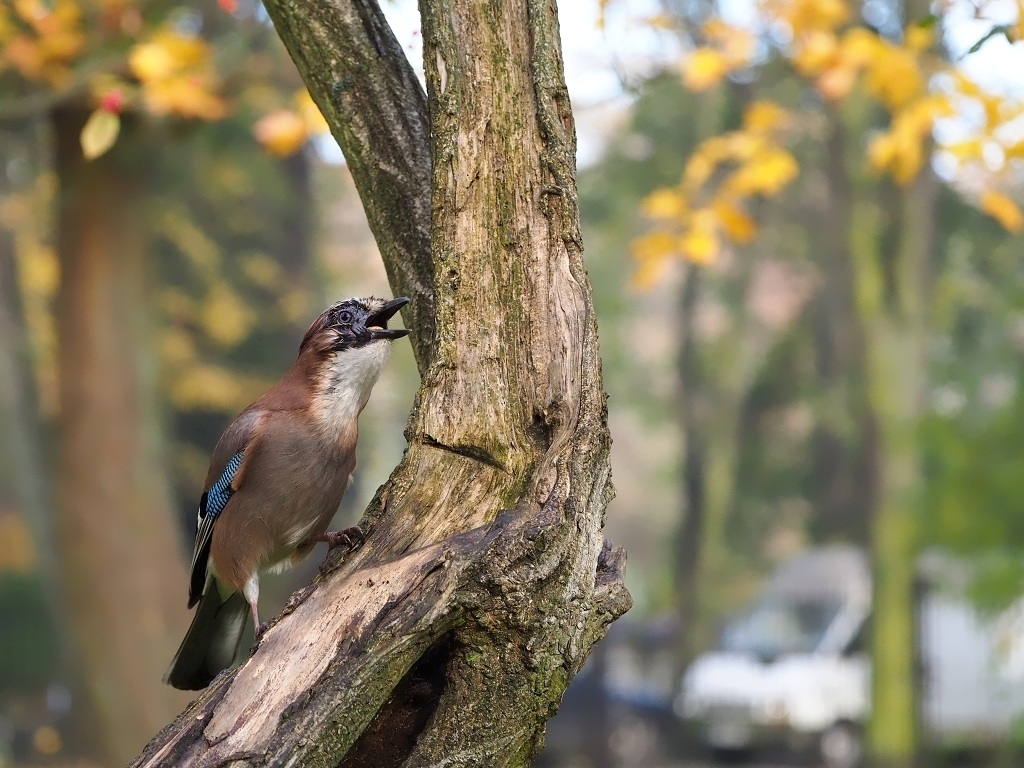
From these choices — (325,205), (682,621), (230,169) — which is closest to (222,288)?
(230,169)

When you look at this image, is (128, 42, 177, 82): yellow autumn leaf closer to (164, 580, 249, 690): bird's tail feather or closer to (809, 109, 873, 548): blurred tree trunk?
(164, 580, 249, 690): bird's tail feather

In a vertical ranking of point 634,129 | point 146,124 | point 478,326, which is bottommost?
point 478,326

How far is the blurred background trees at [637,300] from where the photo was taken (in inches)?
313

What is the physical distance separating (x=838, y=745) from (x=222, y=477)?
14.9 metres

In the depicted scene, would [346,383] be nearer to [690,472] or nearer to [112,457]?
[112,457]

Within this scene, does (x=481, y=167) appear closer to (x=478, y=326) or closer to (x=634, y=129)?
(x=478, y=326)

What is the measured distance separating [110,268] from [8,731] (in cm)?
1100

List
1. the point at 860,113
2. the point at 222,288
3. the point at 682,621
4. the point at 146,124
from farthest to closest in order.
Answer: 1. the point at 682,621
2. the point at 222,288
3. the point at 860,113
4. the point at 146,124

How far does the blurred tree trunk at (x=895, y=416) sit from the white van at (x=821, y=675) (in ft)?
1.77

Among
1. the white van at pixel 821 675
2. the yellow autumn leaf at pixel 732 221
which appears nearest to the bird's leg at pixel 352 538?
the yellow autumn leaf at pixel 732 221

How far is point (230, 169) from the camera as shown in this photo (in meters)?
18.8

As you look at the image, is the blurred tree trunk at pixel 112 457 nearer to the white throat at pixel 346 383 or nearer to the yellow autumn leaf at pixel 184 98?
the yellow autumn leaf at pixel 184 98

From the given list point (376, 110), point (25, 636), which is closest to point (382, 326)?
point (376, 110)

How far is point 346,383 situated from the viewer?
4.05 metres
